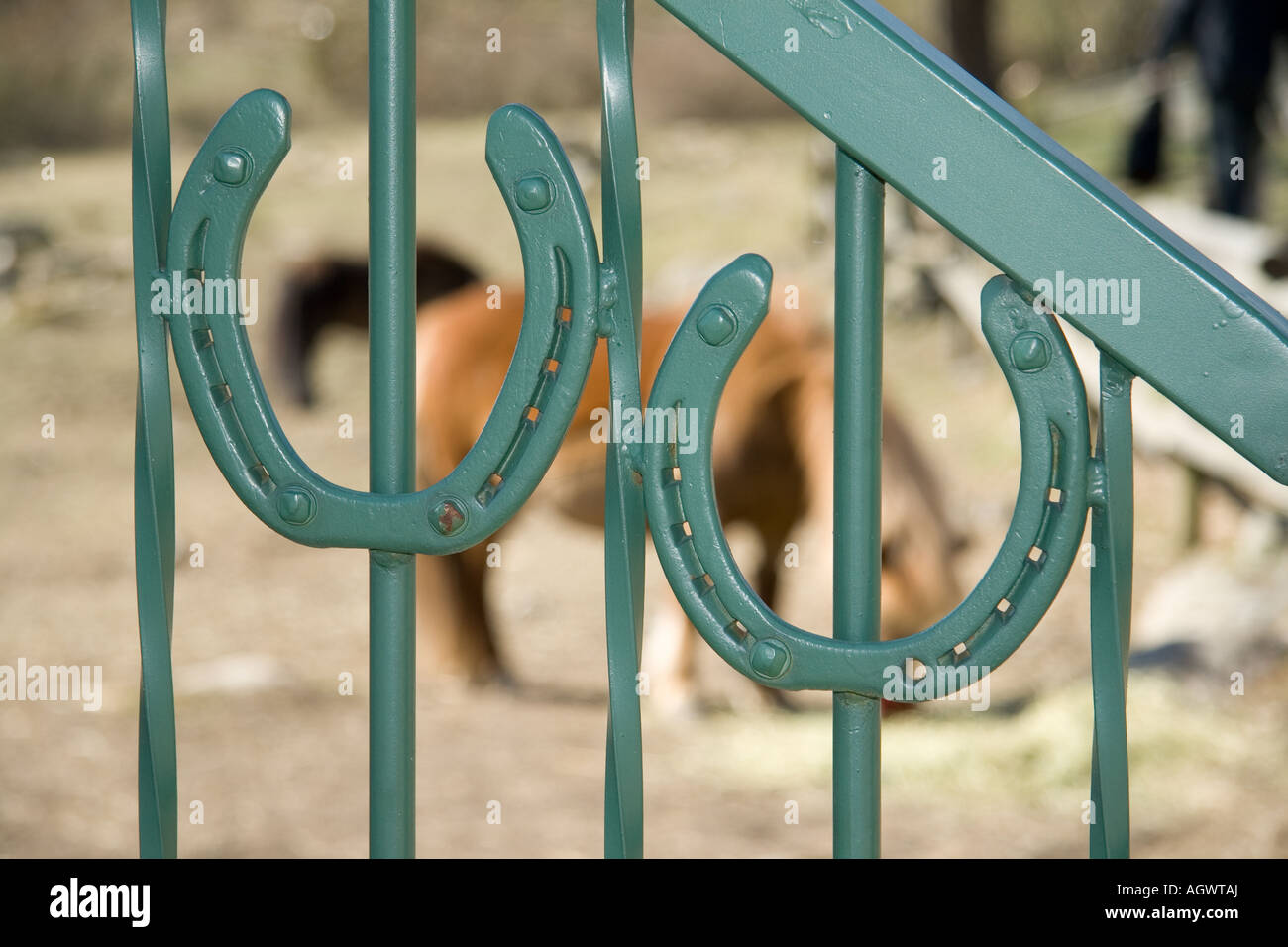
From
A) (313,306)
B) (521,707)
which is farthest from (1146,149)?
(521,707)

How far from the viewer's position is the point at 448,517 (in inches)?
26.8

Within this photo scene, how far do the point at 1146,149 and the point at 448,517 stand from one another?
716 cm

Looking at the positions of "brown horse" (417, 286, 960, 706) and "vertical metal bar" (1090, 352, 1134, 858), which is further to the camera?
"brown horse" (417, 286, 960, 706)

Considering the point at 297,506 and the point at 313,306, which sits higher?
the point at 313,306

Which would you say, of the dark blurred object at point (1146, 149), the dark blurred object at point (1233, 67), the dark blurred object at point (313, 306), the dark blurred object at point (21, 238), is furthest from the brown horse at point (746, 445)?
the dark blurred object at point (21, 238)

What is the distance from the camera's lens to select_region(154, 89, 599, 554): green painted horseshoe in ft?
2.17

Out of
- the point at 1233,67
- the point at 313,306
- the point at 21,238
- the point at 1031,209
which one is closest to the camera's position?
the point at 1031,209

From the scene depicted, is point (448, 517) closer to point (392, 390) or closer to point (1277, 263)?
point (392, 390)

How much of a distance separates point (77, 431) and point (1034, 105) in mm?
6986

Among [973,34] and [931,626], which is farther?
[973,34]

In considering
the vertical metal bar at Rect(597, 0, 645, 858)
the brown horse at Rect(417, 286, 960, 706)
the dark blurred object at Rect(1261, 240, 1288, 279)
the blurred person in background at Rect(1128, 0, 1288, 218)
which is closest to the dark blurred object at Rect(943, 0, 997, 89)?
the blurred person in background at Rect(1128, 0, 1288, 218)

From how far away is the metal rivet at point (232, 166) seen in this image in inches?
26.8

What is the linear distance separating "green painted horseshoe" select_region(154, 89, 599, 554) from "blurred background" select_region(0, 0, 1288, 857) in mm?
2643

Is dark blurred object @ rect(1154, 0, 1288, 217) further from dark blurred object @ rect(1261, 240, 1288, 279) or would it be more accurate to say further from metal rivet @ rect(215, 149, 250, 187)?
metal rivet @ rect(215, 149, 250, 187)
